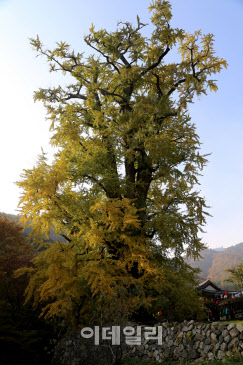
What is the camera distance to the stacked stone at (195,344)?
302 inches

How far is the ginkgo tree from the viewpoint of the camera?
975 centimetres

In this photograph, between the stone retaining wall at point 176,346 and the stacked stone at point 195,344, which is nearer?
the stone retaining wall at point 176,346

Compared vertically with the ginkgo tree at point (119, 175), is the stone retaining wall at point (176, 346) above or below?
below

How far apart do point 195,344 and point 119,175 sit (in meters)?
7.35

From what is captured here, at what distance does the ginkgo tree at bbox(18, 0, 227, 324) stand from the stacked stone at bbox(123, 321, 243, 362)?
1394mm

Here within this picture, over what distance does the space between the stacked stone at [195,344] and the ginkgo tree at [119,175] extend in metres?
1.39

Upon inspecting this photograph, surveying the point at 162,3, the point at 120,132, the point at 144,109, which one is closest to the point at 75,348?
the point at 120,132

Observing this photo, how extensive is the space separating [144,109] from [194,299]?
8.78 m

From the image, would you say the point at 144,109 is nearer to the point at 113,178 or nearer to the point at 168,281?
the point at 113,178

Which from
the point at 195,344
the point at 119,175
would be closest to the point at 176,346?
the point at 195,344

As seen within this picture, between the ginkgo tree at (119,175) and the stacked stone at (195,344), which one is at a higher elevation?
the ginkgo tree at (119,175)

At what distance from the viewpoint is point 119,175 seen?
13.0 meters

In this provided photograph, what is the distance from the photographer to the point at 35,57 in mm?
14609

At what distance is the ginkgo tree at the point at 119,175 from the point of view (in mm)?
9750
